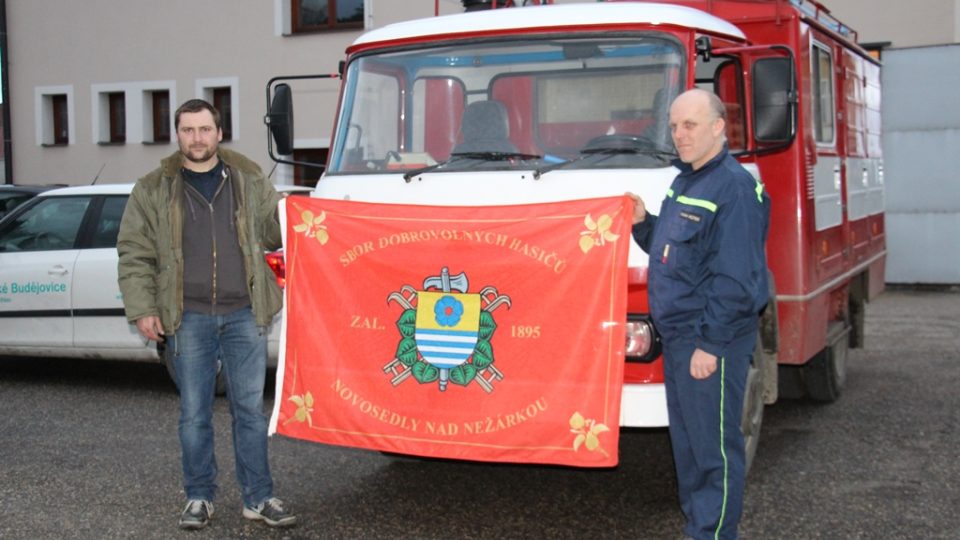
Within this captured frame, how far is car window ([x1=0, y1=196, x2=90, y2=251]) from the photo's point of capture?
984 centimetres

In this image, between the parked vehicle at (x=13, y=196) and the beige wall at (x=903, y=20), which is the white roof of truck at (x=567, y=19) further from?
the beige wall at (x=903, y=20)

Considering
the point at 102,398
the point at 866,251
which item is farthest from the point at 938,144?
the point at 102,398

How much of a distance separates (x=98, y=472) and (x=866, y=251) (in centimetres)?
585

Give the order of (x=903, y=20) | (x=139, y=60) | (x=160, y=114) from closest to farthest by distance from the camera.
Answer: (x=903, y=20), (x=139, y=60), (x=160, y=114)

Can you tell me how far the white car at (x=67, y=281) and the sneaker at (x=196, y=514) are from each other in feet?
11.0

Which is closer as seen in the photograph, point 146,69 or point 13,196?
point 13,196

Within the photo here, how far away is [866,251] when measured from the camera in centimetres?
970

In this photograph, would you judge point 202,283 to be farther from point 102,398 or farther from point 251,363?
point 102,398

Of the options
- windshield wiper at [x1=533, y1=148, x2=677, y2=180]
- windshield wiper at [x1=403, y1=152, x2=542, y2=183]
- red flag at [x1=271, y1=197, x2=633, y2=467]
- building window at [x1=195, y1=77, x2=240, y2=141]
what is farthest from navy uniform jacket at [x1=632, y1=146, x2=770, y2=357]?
building window at [x1=195, y1=77, x2=240, y2=141]

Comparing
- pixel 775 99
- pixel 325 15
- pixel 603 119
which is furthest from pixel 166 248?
pixel 325 15

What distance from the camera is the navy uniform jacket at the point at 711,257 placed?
494 cm

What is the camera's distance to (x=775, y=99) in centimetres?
615

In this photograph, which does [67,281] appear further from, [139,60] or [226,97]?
[139,60]

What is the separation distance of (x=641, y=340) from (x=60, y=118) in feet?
76.0
